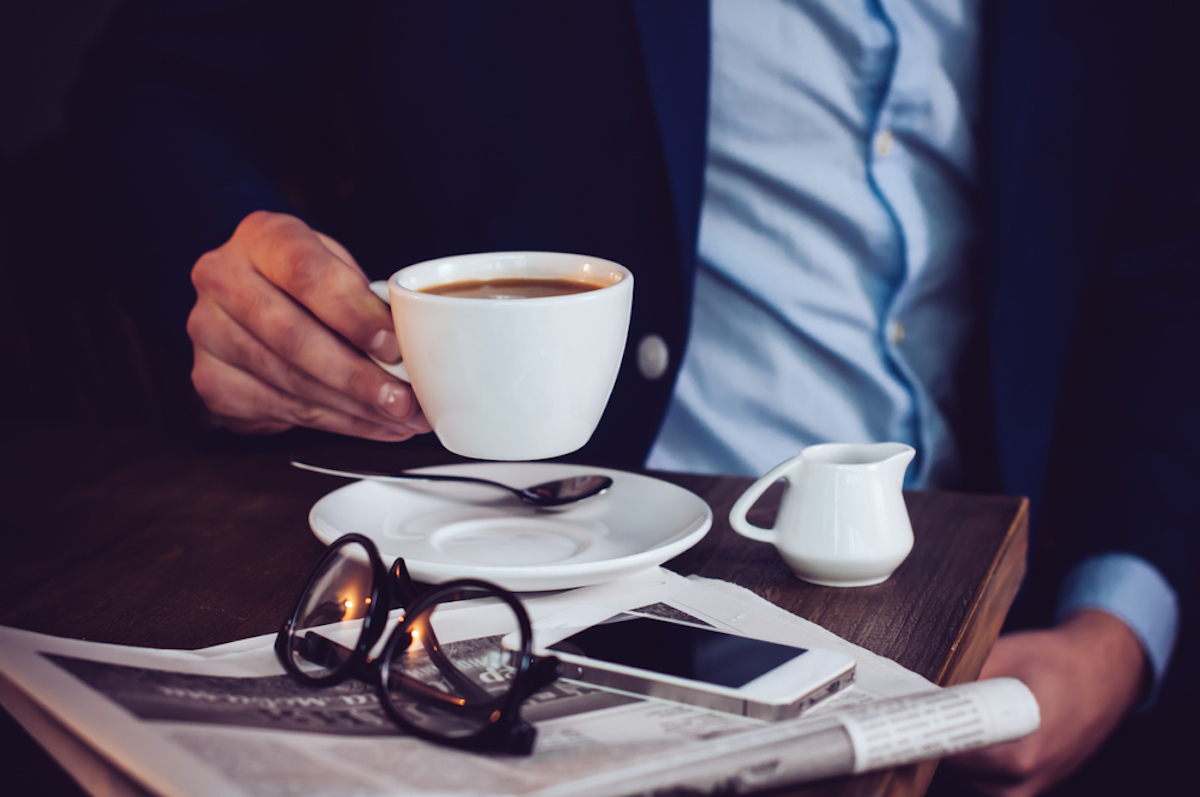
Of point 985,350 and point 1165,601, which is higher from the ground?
point 985,350

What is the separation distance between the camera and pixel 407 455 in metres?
0.94

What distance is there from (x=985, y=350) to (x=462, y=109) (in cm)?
75

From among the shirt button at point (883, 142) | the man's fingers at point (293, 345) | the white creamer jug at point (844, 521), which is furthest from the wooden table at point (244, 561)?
the shirt button at point (883, 142)

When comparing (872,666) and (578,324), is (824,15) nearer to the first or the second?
(578,324)

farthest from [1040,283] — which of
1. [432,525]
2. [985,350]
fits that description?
[432,525]

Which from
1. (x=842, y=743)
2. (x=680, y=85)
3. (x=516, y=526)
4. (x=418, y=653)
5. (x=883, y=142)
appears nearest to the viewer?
(x=842, y=743)

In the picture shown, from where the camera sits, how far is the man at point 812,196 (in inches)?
40.8

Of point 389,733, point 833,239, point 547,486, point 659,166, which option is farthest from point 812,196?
point 389,733

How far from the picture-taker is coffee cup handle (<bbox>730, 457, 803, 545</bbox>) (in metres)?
0.64

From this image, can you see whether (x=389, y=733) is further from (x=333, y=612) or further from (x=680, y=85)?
(x=680, y=85)

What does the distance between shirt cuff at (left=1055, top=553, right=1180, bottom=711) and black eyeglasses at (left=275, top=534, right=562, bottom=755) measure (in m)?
0.78

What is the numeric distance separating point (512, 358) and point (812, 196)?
70cm

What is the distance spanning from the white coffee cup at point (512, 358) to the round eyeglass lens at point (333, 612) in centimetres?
12

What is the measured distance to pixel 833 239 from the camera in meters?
1.17
